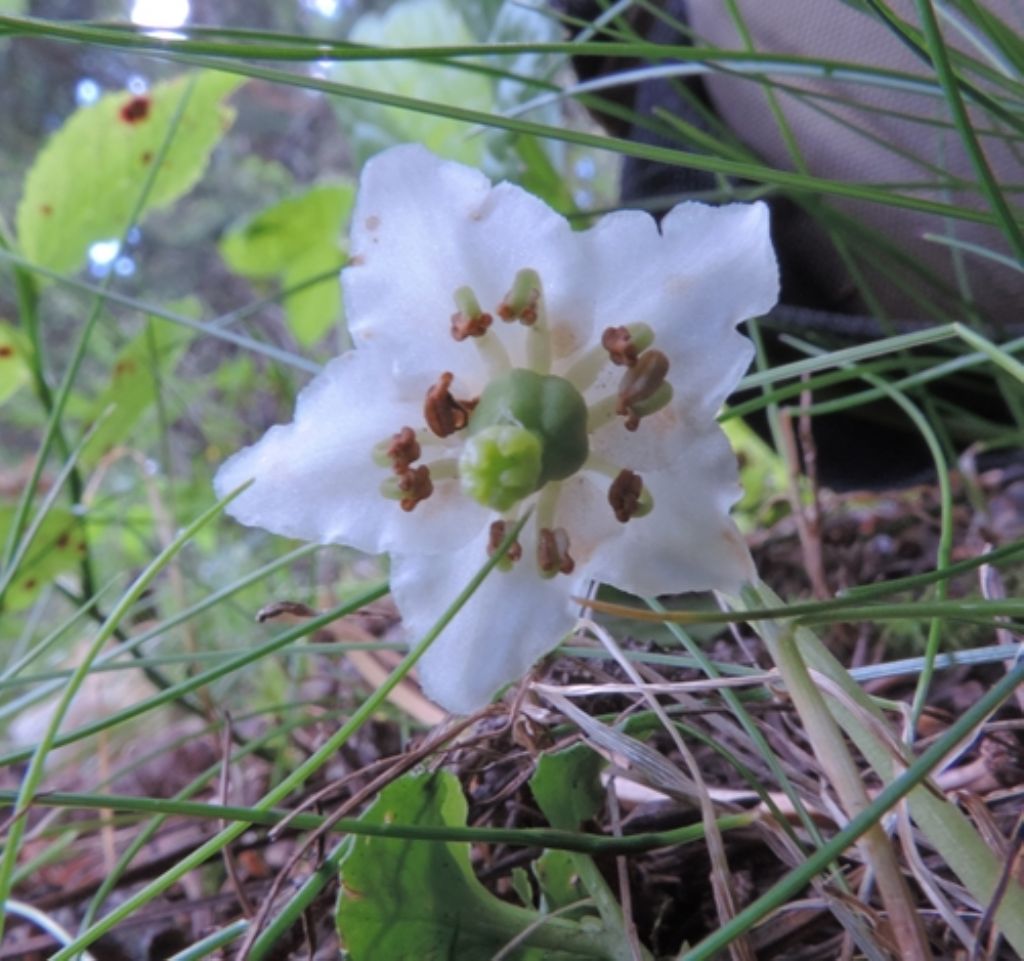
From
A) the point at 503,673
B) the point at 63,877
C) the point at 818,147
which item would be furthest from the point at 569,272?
the point at 63,877

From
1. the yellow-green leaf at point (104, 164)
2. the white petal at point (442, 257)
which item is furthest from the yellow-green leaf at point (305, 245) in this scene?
the white petal at point (442, 257)

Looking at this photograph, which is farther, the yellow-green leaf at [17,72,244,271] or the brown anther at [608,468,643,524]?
the yellow-green leaf at [17,72,244,271]

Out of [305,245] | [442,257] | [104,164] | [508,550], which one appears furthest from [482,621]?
[305,245]

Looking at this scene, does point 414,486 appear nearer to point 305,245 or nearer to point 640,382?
point 640,382

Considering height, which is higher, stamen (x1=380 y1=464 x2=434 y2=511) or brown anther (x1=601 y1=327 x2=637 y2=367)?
brown anther (x1=601 y1=327 x2=637 y2=367)

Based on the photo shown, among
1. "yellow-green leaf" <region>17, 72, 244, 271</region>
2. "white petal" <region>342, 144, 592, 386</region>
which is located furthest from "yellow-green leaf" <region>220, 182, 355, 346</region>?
"white petal" <region>342, 144, 592, 386</region>

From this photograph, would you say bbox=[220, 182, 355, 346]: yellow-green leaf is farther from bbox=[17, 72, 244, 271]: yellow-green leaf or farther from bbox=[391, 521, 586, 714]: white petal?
bbox=[391, 521, 586, 714]: white petal

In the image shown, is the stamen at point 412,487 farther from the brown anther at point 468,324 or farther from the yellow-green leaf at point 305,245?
the yellow-green leaf at point 305,245
